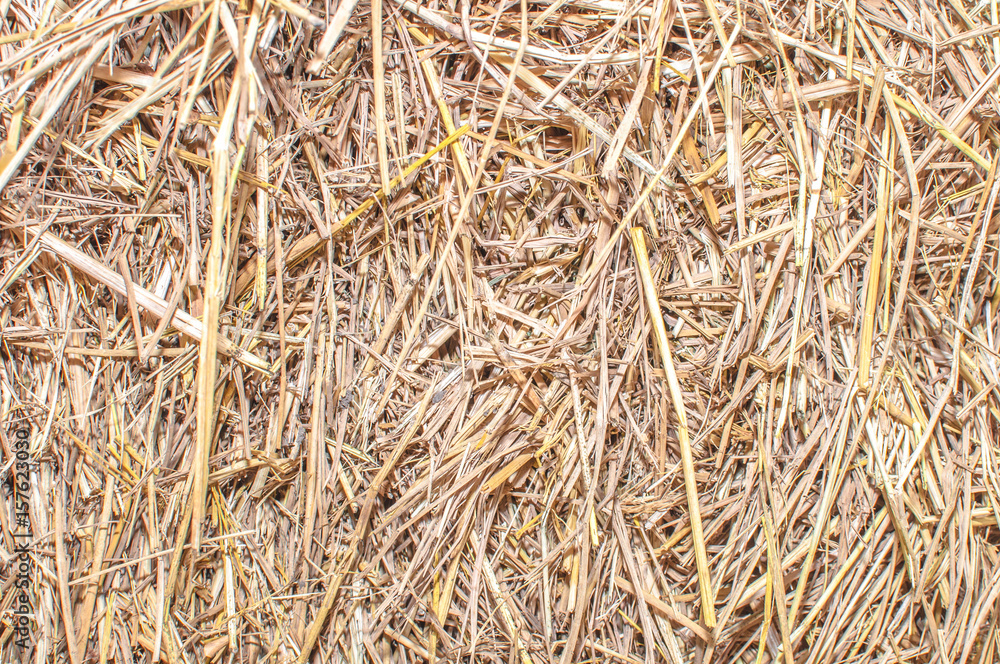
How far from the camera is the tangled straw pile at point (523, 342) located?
33.9 inches

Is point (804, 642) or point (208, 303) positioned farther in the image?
point (804, 642)

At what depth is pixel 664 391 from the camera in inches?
34.6

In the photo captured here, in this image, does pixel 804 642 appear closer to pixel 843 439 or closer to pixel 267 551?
pixel 843 439

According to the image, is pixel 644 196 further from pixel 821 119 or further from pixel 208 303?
pixel 208 303

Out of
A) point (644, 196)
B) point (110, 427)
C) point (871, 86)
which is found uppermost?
point (871, 86)

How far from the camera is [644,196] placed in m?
0.81

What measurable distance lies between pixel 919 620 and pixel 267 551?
3.22 feet

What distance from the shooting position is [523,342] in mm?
907

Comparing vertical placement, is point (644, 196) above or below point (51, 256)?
above

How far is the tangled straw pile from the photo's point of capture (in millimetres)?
860

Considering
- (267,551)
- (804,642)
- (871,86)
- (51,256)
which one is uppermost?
(871,86)

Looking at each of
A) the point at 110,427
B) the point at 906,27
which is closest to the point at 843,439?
the point at 906,27

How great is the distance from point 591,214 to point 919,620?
0.78m

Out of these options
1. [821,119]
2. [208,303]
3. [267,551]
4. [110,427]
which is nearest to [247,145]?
[208,303]
